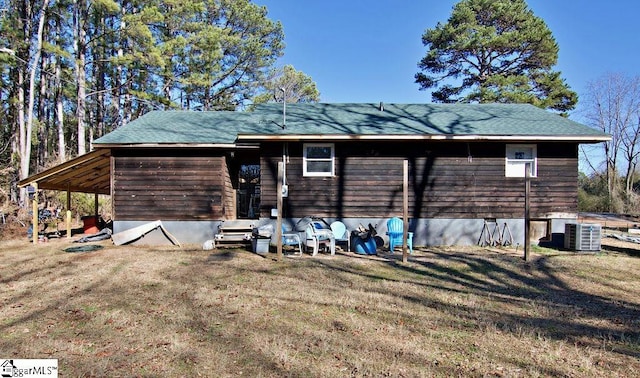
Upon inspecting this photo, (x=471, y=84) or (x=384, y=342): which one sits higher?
(x=471, y=84)

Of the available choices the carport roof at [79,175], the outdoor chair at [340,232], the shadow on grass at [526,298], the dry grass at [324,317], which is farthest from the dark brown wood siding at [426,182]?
the carport roof at [79,175]

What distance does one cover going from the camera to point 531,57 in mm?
23938

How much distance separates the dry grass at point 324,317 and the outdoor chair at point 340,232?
1.71 meters

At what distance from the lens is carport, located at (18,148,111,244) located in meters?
11.1

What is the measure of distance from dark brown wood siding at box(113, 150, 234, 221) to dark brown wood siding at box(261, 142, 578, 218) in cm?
161

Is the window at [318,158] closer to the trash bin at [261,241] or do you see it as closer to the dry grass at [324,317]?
the trash bin at [261,241]

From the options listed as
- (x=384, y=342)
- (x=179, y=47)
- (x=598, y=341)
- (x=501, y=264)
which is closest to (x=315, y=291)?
(x=384, y=342)

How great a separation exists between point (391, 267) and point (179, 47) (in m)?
18.3

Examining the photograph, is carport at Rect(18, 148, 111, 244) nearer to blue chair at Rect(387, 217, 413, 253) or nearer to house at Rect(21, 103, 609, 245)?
house at Rect(21, 103, 609, 245)

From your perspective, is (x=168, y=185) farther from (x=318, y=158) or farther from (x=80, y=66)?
(x=80, y=66)

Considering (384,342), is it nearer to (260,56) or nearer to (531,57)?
(260,56)

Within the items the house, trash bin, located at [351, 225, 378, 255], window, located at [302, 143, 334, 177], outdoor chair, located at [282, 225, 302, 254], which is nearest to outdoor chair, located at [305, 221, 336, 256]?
outdoor chair, located at [282, 225, 302, 254]

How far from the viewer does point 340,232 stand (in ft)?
34.2

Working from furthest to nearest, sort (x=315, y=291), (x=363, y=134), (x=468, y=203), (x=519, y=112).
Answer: (x=519, y=112) < (x=468, y=203) < (x=363, y=134) < (x=315, y=291)
